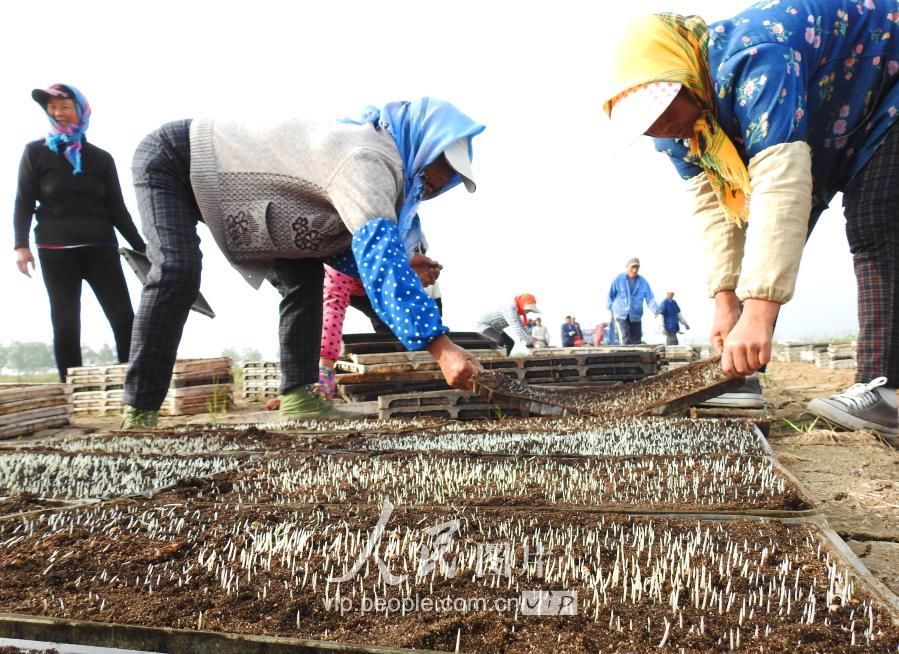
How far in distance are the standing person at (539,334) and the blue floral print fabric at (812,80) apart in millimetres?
9515

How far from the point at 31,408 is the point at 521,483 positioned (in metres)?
3.54

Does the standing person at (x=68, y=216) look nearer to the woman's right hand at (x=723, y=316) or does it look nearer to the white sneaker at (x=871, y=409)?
the woman's right hand at (x=723, y=316)

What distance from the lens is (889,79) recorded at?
7.50 ft

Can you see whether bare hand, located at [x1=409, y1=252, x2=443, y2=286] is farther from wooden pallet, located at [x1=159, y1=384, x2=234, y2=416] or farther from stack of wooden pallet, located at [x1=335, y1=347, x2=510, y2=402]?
wooden pallet, located at [x1=159, y1=384, x2=234, y2=416]

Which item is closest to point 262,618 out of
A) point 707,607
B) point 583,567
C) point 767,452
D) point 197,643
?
point 197,643

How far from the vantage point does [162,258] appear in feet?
9.02

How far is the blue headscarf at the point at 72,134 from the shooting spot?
4090 millimetres

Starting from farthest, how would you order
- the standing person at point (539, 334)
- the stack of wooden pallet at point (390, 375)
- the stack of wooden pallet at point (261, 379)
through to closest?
the standing person at point (539, 334)
the stack of wooden pallet at point (261, 379)
the stack of wooden pallet at point (390, 375)

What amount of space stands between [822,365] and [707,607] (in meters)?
8.65

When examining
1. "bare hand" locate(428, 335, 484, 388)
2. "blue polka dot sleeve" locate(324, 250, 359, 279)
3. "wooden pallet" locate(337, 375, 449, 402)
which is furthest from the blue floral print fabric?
"wooden pallet" locate(337, 375, 449, 402)

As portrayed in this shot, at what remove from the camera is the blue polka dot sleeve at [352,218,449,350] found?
7.36ft

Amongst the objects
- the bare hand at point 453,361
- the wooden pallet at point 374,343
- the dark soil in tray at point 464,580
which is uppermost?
the wooden pallet at point 374,343

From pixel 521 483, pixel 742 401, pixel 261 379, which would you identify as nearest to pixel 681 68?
pixel 521 483

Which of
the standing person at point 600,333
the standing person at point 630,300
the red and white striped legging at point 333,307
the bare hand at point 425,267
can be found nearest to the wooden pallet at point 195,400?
the red and white striped legging at point 333,307
